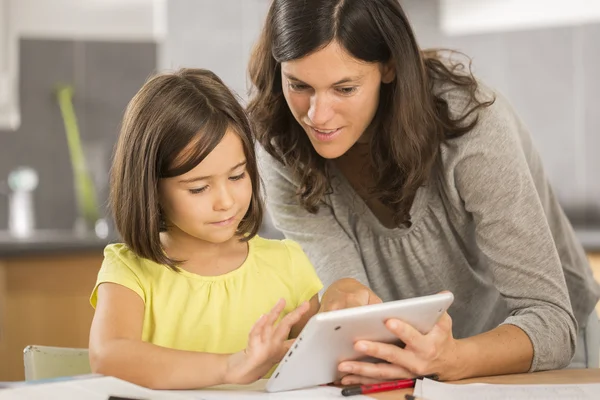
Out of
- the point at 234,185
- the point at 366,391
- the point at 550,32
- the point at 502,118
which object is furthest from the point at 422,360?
the point at 550,32

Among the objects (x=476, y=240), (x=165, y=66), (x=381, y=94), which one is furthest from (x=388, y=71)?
(x=165, y=66)

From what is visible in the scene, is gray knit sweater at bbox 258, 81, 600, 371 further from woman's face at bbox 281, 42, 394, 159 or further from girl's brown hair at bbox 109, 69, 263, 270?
girl's brown hair at bbox 109, 69, 263, 270

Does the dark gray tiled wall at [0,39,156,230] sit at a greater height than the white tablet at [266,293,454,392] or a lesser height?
greater

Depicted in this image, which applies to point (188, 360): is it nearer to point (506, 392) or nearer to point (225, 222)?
point (225, 222)

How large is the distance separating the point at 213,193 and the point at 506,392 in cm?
57

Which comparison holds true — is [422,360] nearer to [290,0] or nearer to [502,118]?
[502,118]

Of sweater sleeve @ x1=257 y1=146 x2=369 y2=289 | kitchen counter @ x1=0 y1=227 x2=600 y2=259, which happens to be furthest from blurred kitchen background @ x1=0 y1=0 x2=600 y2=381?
sweater sleeve @ x1=257 y1=146 x2=369 y2=289

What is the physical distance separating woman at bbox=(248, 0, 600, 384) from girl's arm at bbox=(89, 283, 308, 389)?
124 mm

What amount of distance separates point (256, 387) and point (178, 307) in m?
0.25

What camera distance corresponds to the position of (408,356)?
1388 mm

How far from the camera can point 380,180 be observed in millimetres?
1846

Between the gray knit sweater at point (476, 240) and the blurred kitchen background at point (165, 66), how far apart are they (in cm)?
165

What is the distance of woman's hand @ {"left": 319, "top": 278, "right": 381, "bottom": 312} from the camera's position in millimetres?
1504

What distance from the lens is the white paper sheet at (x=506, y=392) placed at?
1307 mm
